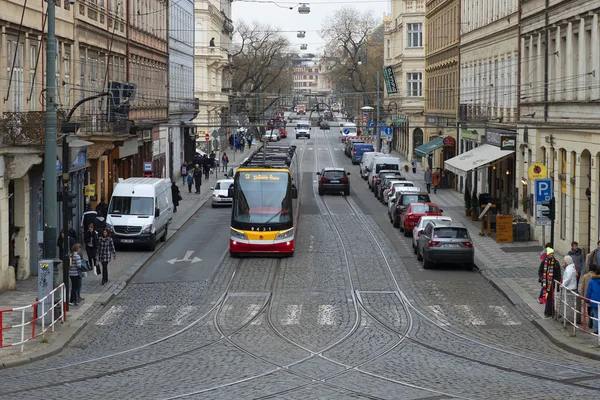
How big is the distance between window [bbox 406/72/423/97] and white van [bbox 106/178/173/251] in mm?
57483

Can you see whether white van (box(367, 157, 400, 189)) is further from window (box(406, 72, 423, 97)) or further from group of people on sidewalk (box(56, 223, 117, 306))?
group of people on sidewalk (box(56, 223, 117, 306))

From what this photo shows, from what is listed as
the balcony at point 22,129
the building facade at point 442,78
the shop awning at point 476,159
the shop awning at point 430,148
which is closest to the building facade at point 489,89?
the shop awning at point 476,159

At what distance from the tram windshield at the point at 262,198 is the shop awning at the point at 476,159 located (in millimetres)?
12254

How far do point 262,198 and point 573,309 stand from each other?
14862mm

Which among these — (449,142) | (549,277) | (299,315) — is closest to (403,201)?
(549,277)

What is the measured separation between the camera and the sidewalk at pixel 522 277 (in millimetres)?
21891

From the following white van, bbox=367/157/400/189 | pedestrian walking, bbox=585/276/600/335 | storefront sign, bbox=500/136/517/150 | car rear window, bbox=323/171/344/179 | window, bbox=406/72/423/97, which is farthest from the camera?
window, bbox=406/72/423/97

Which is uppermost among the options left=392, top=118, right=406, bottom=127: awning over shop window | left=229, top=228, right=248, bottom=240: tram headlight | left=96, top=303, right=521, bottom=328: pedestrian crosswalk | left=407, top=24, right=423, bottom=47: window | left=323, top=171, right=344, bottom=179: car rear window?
left=407, top=24, right=423, bottom=47: window

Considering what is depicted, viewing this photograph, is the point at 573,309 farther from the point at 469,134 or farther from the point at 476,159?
the point at 469,134

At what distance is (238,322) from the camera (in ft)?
80.9

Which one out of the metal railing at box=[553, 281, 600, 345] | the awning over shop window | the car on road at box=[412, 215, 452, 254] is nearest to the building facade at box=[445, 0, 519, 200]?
the car on road at box=[412, 215, 452, 254]

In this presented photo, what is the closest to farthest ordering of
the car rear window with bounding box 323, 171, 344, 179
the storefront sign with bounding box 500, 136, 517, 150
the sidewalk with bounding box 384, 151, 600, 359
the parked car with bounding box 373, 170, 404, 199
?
the sidewalk with bounding box 384, 151, 600, 359 → the storefront sign with bounding box 500, 136, 517, 150 → the parked car with bounding box 373, 170, 404, 199 → the car rear window with bounding box 323, 171, 344, 179

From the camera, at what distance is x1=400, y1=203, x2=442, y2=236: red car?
42.2 metres

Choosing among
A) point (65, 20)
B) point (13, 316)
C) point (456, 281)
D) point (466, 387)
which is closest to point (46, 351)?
point (13, 316)
